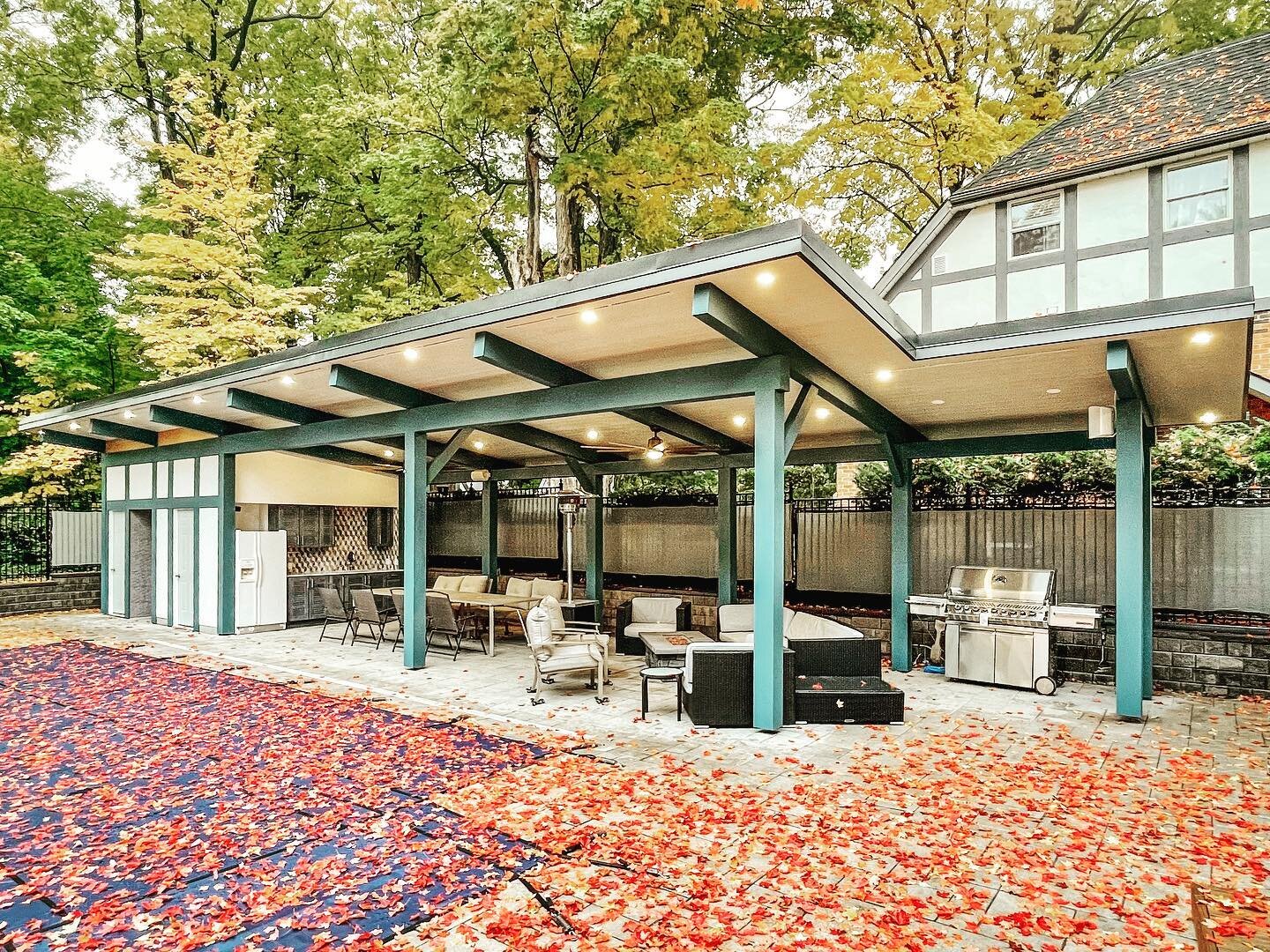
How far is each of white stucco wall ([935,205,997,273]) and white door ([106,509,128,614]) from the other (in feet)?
48.6

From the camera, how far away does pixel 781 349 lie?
563 centimetres

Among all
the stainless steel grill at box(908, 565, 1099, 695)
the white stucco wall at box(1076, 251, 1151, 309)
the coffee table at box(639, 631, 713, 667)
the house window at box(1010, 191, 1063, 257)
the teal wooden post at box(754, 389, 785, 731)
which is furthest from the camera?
the house window at box(1010, 191, 1063, 257)

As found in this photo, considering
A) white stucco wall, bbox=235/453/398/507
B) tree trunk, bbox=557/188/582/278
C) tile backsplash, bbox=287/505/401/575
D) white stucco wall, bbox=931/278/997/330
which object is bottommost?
tile backsplash, bbox=287/505/401/575

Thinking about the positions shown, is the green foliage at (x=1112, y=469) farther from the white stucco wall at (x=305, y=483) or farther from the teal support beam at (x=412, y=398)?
the white stucco wall at (x=305, y=483)

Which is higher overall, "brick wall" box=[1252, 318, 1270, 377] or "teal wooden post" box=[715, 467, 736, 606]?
"brick wall" box=[1252, 318, 1270, 377]

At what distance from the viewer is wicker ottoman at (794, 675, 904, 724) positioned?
5977 mm

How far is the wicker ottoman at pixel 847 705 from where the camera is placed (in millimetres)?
5977

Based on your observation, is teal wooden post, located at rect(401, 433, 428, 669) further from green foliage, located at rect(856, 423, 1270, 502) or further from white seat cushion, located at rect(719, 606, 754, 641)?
green foliage, located at rect(856, 423, 1270, 502)

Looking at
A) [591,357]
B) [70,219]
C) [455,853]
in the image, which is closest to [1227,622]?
[591,357]

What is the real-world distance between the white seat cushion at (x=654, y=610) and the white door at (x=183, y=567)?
7.23 m

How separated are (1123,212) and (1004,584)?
5889mm

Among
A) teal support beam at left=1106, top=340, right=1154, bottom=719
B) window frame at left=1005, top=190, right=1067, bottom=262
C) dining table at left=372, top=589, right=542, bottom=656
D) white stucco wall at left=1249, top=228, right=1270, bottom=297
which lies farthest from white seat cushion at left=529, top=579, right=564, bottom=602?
white stucco wall at left=1249, top=228, right=1270, bottom=297

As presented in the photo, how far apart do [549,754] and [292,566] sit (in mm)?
8639

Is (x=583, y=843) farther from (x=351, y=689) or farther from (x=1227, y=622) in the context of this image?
(x=1227, y=622)
